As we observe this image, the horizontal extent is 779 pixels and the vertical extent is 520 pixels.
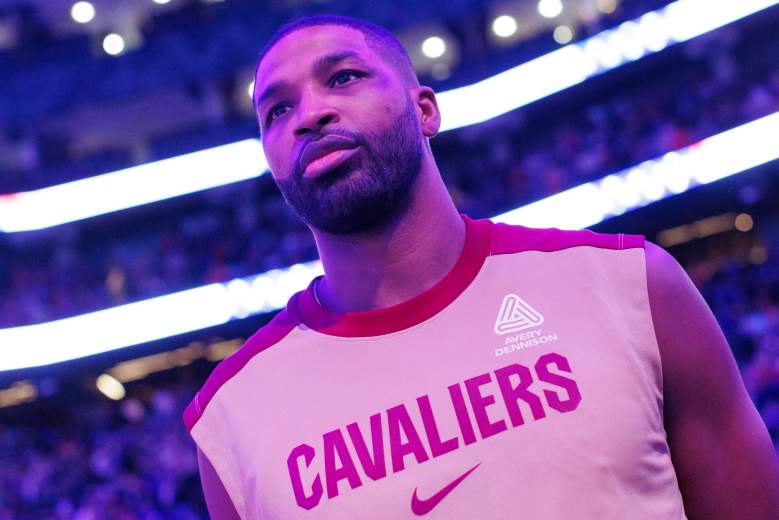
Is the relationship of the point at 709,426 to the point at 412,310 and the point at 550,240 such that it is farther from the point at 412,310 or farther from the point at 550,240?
the point at 412,310

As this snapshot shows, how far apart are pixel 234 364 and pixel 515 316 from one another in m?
0.57

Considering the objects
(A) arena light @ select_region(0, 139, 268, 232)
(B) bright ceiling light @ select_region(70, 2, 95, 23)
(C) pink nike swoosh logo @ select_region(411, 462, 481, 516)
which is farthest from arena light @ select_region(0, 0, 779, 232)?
(C) pink nike swoosh logo @ select_region(411, 462, 481, 516)

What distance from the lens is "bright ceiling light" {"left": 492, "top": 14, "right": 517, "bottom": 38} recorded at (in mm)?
20995

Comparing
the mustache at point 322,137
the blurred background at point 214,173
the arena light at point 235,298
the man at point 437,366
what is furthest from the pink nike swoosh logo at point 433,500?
the arena light at point 235,298

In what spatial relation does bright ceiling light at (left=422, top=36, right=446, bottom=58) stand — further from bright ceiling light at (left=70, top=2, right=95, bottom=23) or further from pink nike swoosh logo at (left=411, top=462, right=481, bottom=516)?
pink nike swoosh logo at (left=411, top=462, right=481, bottom=516)

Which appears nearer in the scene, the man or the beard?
the man

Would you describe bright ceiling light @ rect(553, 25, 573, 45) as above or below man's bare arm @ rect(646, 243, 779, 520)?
above

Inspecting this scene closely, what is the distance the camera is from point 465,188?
17922mm

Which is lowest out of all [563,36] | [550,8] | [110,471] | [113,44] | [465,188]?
[110,471]

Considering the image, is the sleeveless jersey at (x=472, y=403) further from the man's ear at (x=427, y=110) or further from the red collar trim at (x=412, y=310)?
the man's ear at (x=427, y=110)

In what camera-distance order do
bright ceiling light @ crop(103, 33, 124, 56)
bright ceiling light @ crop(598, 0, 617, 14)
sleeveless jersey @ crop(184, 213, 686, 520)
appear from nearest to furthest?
sleeveless jersey @ crop(184, 213, 686, 520)
bright ceiling light @ crop(598, 0, 617, 14)
bright ceiling light @ crop(103, 33, 124, 56)

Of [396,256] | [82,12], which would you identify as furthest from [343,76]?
[82,12]

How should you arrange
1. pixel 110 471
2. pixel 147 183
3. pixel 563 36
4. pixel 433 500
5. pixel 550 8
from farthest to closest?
1. pixel 550 8
2. pixel 147 183
3. pixel 563 36
4. pixel 110 471
5. pixel 433 500

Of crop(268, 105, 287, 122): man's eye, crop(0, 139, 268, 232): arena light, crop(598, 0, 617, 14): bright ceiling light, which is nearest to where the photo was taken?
crop(268, 105, 287, 122): man's eye
